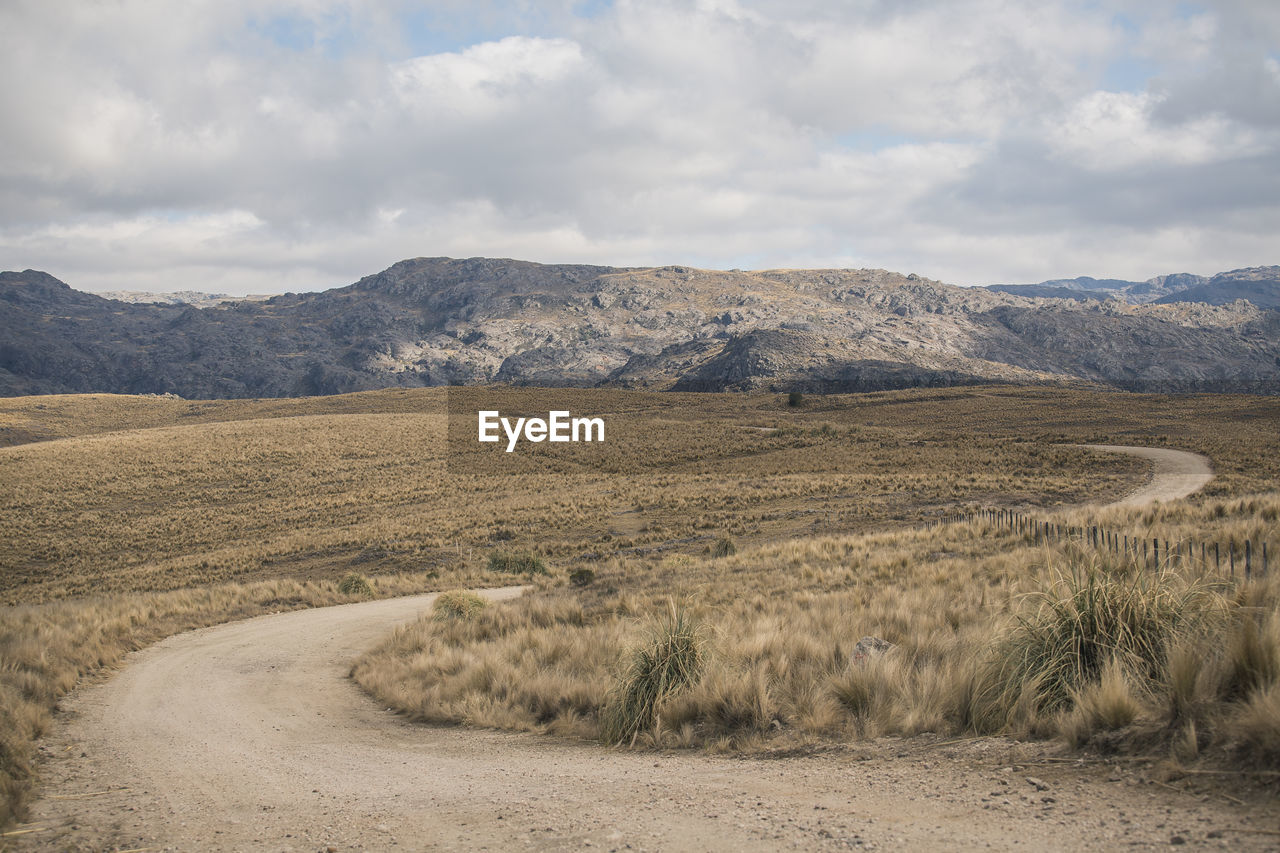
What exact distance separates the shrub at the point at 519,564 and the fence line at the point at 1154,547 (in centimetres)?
1527

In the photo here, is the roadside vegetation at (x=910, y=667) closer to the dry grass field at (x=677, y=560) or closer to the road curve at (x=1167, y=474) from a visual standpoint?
the dry grass field at (x=677, y=560)

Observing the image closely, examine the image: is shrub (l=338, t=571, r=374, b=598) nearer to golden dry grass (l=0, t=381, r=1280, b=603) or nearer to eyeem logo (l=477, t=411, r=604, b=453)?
golden dry grass (l=0, t=381, r=1280, b=603)

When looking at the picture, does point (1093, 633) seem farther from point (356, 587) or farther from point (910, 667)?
point (356, 587)

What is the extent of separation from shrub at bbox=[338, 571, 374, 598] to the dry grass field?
854 mm

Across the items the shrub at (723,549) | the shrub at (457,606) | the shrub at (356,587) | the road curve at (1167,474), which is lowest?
the shrub at (356,587)

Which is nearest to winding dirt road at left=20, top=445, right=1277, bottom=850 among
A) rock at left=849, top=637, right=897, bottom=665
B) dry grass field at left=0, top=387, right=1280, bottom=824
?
dry grass field at left=0, top=387, right=1280, bottom=824

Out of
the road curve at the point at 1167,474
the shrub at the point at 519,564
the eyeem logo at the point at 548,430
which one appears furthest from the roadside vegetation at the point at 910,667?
the eyeem logo at the point at 548,430

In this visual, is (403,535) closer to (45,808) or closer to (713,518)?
(713,518)

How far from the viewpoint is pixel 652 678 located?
27.9ft

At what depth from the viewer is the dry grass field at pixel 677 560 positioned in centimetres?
705

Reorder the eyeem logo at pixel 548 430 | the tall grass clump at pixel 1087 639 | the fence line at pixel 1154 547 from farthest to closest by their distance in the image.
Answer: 1. the eyeem logo at pixel 548 430
2. the fence line at pixel 1154 547
3. the tall grass clump at pixel 1087 639

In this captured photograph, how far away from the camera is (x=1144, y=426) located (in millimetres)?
67750

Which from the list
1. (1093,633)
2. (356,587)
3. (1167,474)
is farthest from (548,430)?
(1093,633)

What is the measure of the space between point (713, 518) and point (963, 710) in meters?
30.9
